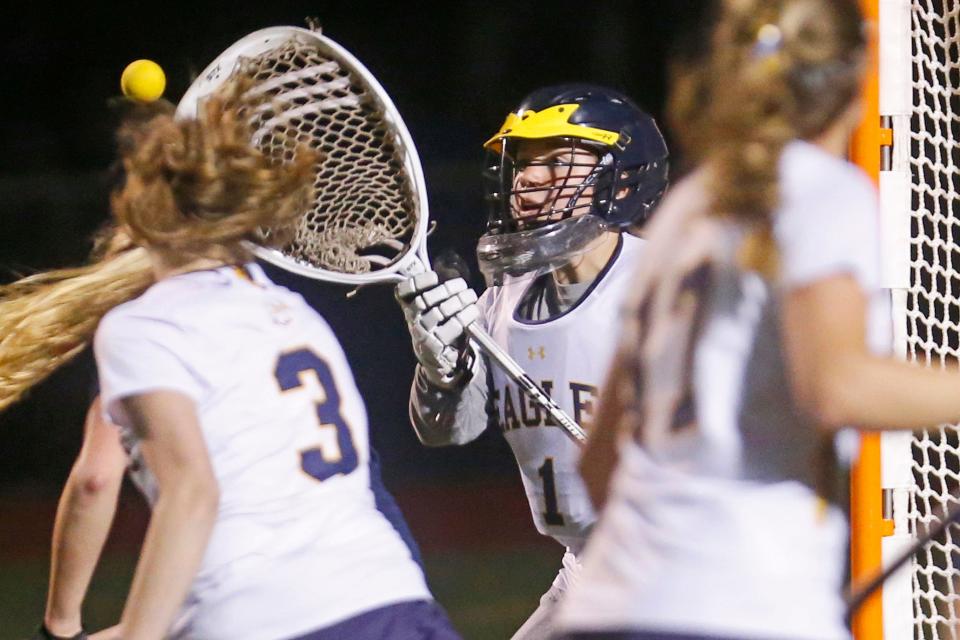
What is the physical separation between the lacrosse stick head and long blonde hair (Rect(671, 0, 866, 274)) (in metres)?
1.30

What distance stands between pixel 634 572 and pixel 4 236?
8624mm

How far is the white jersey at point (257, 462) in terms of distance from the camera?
6.56 ft

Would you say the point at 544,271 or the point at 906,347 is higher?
the point at 544,271

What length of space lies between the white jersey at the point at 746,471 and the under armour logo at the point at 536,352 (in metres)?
1.49

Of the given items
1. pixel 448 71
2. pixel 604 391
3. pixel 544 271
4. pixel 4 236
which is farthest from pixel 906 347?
pixel 448 71

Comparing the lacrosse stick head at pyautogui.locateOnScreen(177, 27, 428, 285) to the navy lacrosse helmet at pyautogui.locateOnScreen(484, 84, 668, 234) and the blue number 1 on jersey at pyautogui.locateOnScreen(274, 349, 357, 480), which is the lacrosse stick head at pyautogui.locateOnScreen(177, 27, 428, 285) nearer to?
the navy lacrosse helmet at pyautogui.locateOnScreen(484, 84, 668, 234)

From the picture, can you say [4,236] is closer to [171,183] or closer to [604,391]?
[171,183]

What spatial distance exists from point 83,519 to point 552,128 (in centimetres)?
124

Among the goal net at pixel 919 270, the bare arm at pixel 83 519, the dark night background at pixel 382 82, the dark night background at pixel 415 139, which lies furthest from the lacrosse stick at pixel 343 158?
the dark night background at pixel 382 82

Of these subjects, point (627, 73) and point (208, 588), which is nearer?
point (208, 588)

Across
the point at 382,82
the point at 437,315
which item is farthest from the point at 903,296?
the point at 382,82

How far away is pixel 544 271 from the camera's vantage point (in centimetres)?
306

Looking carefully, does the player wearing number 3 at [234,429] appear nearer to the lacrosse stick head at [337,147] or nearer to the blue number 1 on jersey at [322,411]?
the blue number 1 on jersey at [322,411]

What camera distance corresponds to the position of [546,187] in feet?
10.2
